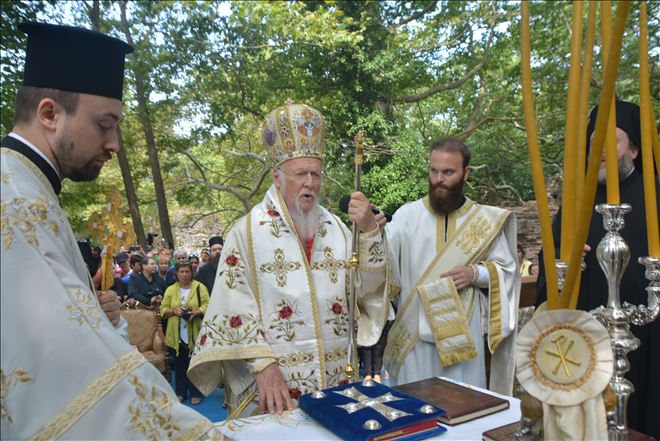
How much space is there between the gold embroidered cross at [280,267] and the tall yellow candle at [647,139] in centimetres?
178

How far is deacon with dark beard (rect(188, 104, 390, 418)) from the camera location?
98.0 inches

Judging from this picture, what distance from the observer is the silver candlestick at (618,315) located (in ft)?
4.00

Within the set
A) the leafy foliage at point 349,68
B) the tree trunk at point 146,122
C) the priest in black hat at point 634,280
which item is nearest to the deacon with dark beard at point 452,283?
the priest in black hat at point 634,280

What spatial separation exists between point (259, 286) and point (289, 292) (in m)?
0.16

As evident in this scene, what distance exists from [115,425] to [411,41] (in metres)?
15.8

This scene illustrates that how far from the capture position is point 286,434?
5.80ft

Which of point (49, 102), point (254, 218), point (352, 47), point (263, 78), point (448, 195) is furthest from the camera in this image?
point (263, 78)

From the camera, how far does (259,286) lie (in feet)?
8.89

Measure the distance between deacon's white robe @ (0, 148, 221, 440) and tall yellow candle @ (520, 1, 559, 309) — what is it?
104 cm

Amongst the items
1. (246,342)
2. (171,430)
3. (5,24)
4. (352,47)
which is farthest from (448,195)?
(352,47)

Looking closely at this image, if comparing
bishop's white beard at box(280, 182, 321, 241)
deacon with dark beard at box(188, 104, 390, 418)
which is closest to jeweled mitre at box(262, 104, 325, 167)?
deacon with dark beard at box(188, 104, 390, 418)

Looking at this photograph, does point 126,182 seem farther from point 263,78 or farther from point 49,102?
point 49,102

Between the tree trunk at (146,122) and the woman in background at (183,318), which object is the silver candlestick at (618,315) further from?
the tree trunk at (146,122)

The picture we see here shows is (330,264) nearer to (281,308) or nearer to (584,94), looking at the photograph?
(281,308)
